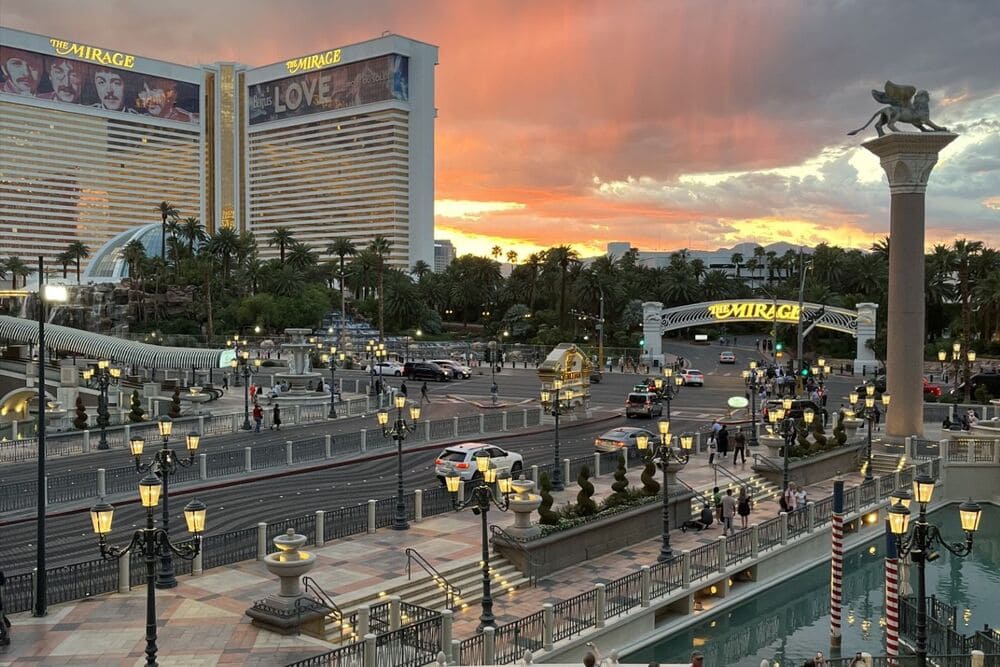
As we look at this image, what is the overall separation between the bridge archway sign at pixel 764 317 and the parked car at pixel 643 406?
31.1 m

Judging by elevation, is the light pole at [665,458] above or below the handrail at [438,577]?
above

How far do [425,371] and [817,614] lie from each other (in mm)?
48765

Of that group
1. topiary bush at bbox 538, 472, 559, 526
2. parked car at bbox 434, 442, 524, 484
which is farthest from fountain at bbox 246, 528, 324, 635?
parked car at bbox 434, 442, 524, 484

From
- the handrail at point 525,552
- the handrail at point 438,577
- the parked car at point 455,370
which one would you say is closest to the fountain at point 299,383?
the parked car at point 455,370

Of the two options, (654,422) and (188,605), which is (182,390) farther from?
(188,605)

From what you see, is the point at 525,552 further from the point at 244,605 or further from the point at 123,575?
the point at 123,575

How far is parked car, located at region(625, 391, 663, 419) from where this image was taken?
48.0m

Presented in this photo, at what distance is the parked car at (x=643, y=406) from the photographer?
48000 millimetres

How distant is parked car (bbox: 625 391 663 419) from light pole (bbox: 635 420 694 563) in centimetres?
1880

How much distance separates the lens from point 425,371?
6988cm

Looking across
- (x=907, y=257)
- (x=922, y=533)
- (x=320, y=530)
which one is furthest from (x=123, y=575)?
(x=907, y=257)

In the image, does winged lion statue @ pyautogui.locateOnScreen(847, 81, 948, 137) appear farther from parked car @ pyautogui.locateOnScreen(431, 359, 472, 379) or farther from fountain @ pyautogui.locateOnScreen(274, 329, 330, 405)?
parked car @ pyautogui.locateOnScreen(431, 359, 472, 379)

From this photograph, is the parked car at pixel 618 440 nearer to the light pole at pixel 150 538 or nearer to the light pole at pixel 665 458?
the light pole at pixel 665 458

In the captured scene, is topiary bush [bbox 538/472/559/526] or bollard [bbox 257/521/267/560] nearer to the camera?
bollard [bbox 257/521/267/560]
